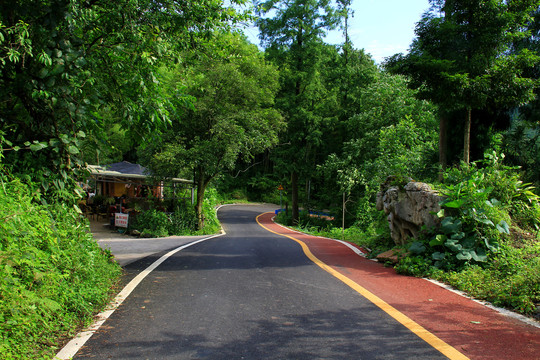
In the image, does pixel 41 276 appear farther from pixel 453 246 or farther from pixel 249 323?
pixel 453 246

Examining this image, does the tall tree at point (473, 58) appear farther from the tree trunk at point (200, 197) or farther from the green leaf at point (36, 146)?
the tree trunk at point (200, 197)

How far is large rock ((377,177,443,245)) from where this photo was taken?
7.72m

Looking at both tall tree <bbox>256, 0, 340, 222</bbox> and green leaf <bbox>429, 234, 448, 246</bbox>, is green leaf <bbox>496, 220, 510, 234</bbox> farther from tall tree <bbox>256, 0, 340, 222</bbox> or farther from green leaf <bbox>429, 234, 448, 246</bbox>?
tall tree <bbox>256, 0, 340, 222</bbox>

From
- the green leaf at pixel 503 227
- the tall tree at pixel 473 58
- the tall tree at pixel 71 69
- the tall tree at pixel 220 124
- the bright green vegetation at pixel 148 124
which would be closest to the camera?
the bright green vegetation at pixel 148 124

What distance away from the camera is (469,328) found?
4.10 metres

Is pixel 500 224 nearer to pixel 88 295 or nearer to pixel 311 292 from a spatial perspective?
pixel 311 292

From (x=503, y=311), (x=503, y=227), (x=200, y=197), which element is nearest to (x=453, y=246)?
(x=503, y=227)

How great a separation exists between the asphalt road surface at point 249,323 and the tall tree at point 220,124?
1413cm

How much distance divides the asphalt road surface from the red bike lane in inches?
13.7

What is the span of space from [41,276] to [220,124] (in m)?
17.0

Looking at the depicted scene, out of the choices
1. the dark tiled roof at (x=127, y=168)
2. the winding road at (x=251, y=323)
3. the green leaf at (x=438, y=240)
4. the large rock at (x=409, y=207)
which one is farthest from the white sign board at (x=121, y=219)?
the green leaf at (x=438, y=240)

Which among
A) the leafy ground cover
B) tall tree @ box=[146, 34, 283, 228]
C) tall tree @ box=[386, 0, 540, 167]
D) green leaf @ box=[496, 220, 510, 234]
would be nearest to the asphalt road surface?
the leafy ground cover

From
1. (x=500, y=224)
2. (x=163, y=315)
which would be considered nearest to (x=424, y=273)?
(x=500, y=224)

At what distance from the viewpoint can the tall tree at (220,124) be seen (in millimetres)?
20297
